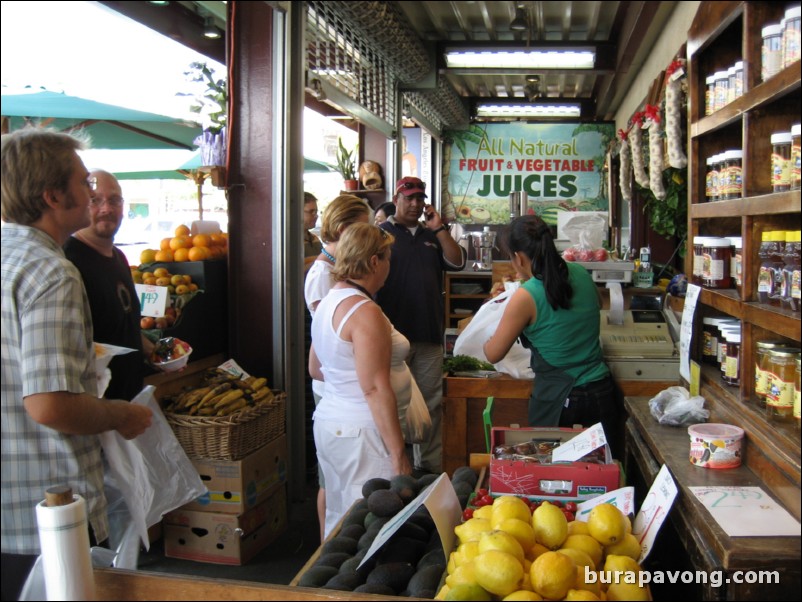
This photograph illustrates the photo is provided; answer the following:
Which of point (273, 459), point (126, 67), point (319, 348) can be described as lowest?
point (273, 459)

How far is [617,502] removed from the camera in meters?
1.33

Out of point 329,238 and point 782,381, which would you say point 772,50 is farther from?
point 329,238

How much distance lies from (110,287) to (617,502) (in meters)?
1.69

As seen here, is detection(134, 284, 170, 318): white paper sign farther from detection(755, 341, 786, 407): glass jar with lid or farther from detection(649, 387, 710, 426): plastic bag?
detection(755, 341, 786, 407): glass jar with lid

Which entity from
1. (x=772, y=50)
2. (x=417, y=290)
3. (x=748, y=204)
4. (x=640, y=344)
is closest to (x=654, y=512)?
(x=748, y=204)

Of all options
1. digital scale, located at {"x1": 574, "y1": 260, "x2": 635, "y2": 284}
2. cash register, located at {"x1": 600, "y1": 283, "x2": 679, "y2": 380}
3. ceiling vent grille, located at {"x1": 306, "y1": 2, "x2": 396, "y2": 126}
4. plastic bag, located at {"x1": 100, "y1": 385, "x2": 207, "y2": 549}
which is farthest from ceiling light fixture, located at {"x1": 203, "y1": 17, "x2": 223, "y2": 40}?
digital scale, located at {"x1": 574, "y1": 260, "x2": 635, "y2": 284}

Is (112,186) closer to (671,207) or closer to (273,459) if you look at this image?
(273,459)

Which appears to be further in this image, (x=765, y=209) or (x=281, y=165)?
(x=281, y=165)

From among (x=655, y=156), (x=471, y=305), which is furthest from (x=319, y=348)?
(x=471, y=305)

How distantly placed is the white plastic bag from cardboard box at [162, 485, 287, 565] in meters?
1.14

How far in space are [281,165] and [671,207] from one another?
1925 mm

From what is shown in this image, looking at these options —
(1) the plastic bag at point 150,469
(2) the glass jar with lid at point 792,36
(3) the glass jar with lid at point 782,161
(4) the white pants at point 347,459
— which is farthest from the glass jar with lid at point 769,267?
(1) the plastic bag at point 150,469

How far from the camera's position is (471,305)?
563cm

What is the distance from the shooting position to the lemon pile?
990 mm
